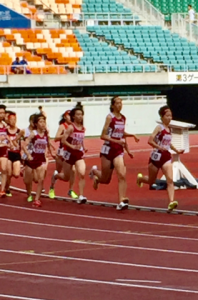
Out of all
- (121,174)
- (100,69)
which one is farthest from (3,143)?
(100,69)

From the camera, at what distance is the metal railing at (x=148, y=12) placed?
43.6 metres

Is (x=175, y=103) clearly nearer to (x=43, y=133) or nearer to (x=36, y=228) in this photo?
(x=43, y=133)

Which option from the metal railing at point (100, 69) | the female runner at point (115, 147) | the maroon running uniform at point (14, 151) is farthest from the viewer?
the metal railing at point (100, 69)

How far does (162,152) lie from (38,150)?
2232mm

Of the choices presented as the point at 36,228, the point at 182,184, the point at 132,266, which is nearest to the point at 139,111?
the point at 182,184

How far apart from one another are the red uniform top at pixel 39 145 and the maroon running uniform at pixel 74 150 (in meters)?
0.37

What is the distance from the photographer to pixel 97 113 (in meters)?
A: 38.2

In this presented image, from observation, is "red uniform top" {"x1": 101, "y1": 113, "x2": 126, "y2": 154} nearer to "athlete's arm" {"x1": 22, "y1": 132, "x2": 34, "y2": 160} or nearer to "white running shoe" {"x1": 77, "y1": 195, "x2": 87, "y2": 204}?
"white running shoe" {"x1": 77, "y1": 195, "x2": 87, "y2": 204}

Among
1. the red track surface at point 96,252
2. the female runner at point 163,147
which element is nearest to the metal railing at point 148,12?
the red track surface at point 96,252

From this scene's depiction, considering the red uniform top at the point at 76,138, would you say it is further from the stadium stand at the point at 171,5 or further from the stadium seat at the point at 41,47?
the stadium stand at the point at 171,5

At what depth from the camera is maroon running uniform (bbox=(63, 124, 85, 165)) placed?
16859 mm

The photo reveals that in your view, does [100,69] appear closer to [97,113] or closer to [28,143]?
[97,113]

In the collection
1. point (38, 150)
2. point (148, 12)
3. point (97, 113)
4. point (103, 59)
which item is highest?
point (148, 12)

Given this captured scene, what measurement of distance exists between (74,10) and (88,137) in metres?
7.20
